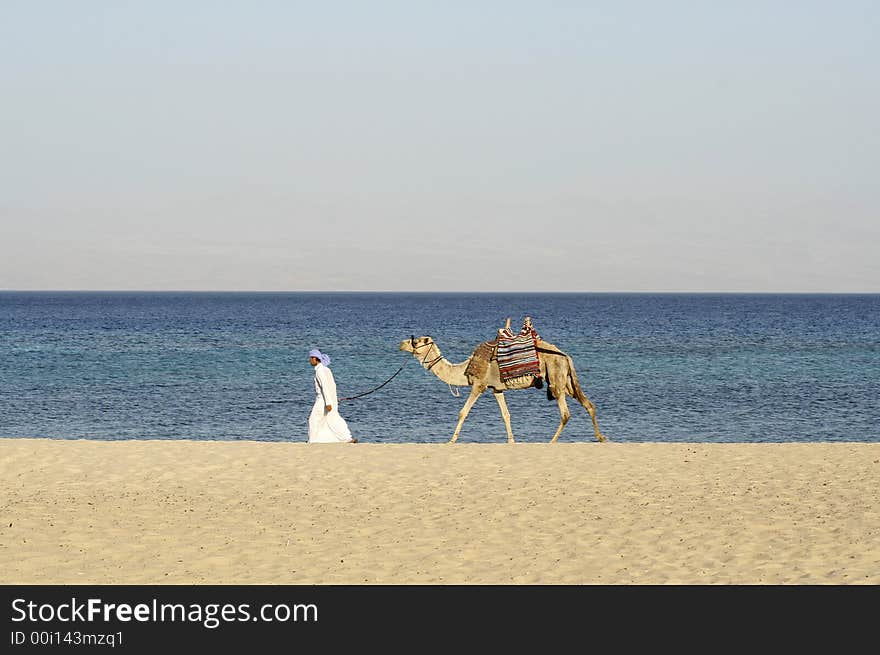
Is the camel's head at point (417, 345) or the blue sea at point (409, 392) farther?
the blue sea at point (409, 392)

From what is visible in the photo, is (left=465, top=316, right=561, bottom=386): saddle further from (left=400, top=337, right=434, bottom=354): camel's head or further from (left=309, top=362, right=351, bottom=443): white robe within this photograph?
(left=309, top=362, right=351, bottom=443): white robe

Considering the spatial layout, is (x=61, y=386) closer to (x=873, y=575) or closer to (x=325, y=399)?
(x=325, y=399)

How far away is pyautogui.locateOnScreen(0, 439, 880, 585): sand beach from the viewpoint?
10.4 m

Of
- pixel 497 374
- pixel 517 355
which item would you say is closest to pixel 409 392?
pixel 497 374

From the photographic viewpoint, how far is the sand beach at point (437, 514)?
1043 centimetres

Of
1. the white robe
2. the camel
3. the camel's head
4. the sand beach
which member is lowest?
the sand beach

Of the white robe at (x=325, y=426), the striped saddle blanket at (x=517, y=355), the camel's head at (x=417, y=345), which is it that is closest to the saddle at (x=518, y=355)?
the striped saddle blanket at (x=517, y=355)

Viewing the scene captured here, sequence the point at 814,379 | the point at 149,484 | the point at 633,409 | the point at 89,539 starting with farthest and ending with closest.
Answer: the point at 814,379 → the point at 633,409 → the point at 149,484 → the point at 89,539

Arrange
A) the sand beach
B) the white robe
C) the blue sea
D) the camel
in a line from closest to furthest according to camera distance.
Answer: the sand beach
the white robe
the camel
the blue sea

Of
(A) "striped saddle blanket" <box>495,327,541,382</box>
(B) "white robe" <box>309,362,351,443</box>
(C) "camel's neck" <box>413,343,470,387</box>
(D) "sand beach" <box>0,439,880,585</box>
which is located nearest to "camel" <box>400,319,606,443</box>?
(C) "camel's neck" <box>413,343,470,387</box>

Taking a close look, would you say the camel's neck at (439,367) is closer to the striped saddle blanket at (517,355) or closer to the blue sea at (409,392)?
the striped saddle blanket at (517,355)

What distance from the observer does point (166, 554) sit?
1112 centimetres
